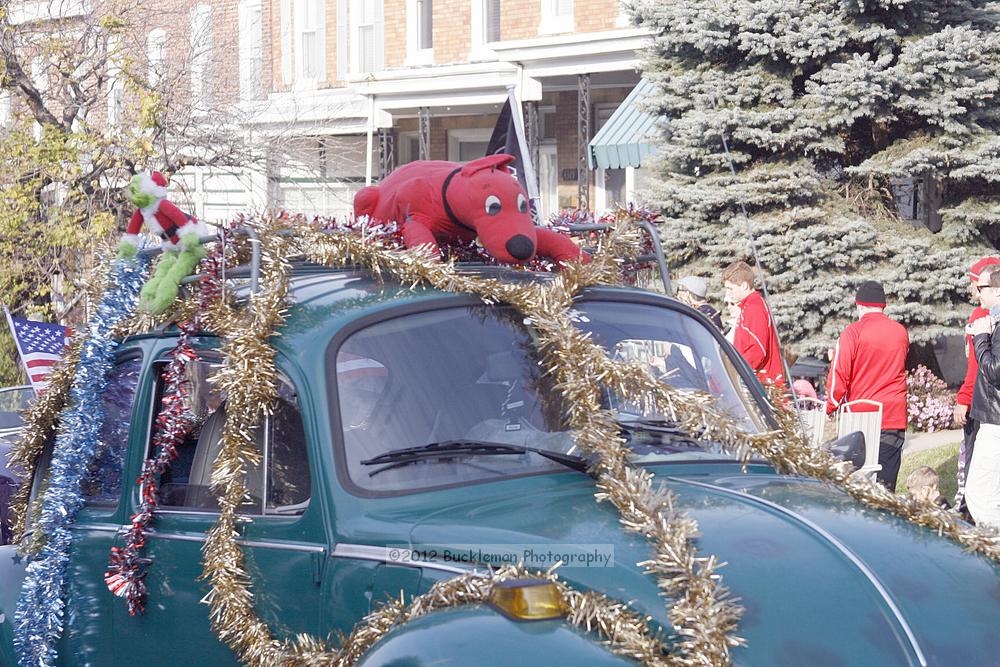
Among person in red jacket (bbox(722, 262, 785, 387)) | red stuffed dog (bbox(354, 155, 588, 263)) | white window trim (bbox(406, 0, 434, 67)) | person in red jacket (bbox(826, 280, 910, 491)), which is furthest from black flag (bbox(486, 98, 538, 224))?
white window trim (bbox(406, 0, 434, 67))

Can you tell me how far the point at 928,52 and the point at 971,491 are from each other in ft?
20.4

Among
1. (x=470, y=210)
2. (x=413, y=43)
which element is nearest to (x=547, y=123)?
(x=413, y=43)

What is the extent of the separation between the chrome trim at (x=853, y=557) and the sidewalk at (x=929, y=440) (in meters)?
8.85

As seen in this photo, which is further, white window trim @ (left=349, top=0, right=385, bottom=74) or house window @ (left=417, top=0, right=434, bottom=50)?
white window trim @ (left=349, top=0, right=385, bottom=74)

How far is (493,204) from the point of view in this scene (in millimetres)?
4645

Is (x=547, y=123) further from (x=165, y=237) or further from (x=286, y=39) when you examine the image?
(x=165, y=237)

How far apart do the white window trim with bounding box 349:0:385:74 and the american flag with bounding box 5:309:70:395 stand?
1769 centimetres

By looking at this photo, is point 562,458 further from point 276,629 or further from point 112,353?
point 112,353

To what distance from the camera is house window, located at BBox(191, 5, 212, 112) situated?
15.7 m

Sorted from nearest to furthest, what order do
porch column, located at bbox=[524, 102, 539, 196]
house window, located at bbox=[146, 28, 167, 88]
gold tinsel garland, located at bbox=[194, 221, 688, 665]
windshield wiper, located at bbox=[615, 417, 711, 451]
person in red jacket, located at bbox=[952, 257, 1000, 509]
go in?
1. gold tinsel garland, located at bbox=[194, 221, 688, 665]
2. windshield wiper, located at bbox=[615, 417, 711, 451]
3. person in red jacket, located at bbox=[952, 257, 1000, 509]
4. house window, located at bbox=[146, 28, 167, 88]
5. porch column, located at bbox=[524, 102, 539, 196]

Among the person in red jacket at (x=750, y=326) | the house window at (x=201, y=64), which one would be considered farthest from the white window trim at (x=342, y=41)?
the person in red jacket at (x=750, y=326)

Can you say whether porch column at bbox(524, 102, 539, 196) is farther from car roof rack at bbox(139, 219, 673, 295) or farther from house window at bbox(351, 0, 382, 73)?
car roof rack at bbox(139, 219, 673, 295)

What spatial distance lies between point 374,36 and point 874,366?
16.8 m

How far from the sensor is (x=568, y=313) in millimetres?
4188
